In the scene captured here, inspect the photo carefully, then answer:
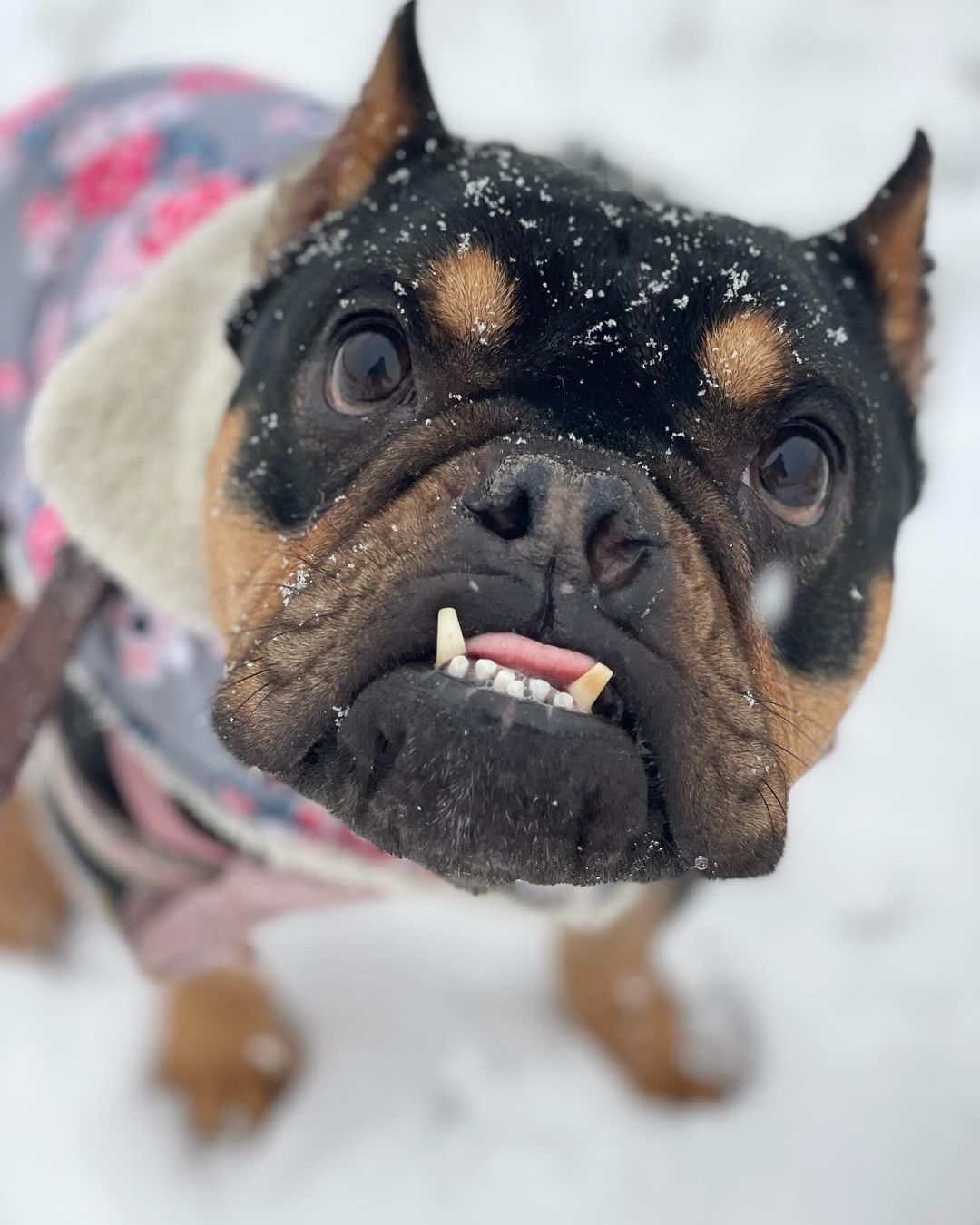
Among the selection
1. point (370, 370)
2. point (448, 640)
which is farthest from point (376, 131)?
point (448, 640)

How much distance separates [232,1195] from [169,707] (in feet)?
4.31

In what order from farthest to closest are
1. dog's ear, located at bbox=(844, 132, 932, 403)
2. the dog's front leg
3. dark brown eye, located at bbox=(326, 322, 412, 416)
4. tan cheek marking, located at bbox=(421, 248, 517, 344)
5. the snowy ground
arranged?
the dog's front leg → the snowy ground → dog's ear, located at bbox=(844, 132, 932, 403) → dark brown eye, located at bbox=(326, 322, 412, 416) → tan cheek marking, located at bbox=(421, 248, 517, 344)

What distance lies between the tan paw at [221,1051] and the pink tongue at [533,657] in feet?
5.77

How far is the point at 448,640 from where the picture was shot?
4.25 feet

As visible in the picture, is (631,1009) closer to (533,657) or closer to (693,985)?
(693,985)

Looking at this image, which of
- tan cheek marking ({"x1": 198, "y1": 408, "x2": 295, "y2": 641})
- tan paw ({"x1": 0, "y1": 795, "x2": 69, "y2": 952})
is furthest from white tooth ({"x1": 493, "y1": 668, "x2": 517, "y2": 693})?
tan paw ({"x1": 0, "y1": 795, "x2": 69, "y2": 952})

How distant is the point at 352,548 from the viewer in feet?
4.73

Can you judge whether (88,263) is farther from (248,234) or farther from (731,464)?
(731,464)

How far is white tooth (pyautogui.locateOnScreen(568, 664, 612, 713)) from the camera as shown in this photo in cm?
127

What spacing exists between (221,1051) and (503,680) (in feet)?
6.33

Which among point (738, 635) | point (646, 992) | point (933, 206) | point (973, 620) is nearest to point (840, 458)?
point (738, 635)

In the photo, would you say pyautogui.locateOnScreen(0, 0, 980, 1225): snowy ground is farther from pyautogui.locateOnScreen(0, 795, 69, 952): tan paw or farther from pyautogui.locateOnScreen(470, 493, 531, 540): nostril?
pyautogui.locateOnScreen(470, 493, 531, 540): nostril

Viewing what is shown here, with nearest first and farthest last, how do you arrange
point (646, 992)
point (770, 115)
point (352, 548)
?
point (352, 548) < point (646, 992) < point (770, 115)

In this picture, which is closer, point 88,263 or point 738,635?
point 738,635
